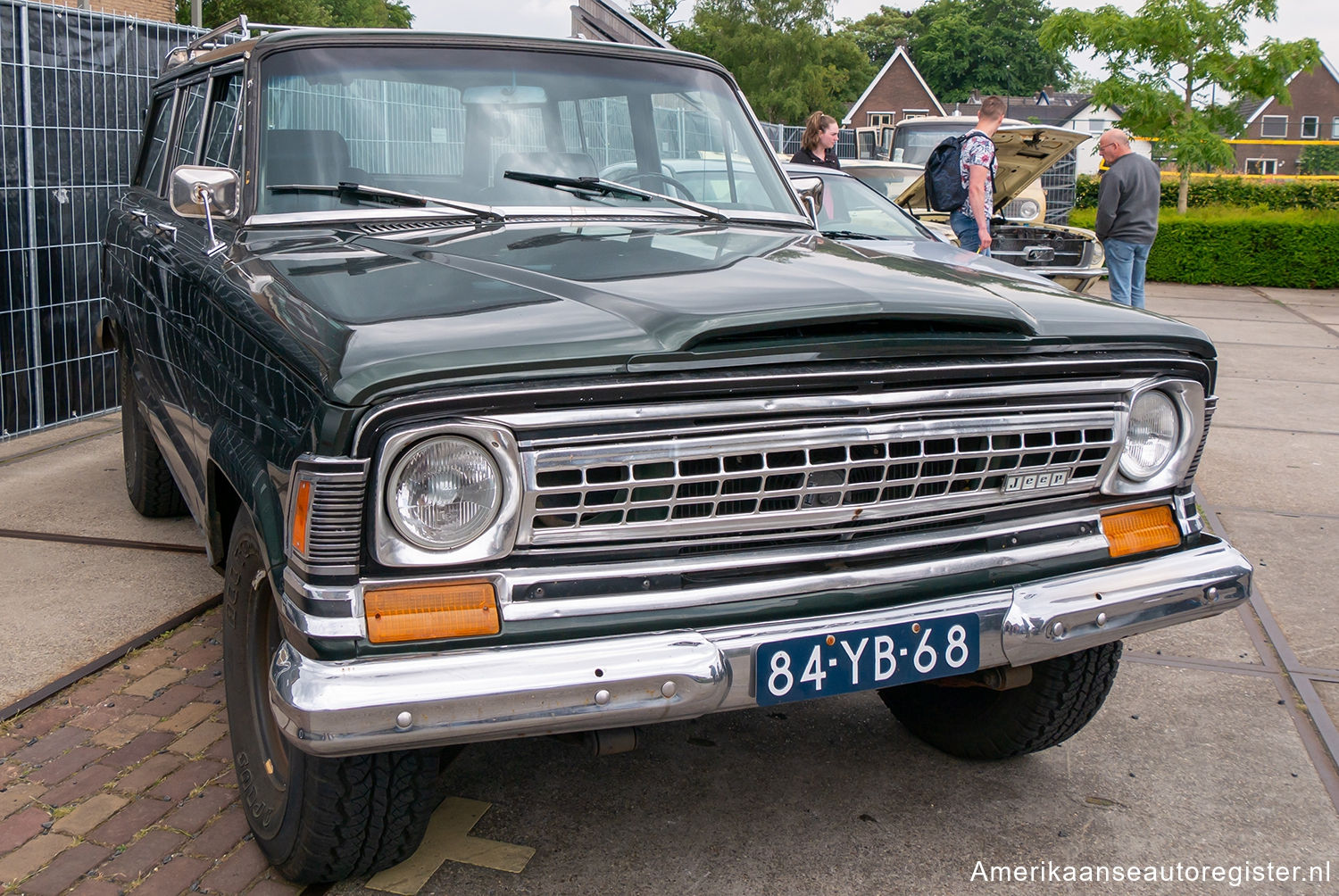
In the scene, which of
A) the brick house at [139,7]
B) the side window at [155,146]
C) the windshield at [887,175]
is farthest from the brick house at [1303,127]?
the side window at [155,146]

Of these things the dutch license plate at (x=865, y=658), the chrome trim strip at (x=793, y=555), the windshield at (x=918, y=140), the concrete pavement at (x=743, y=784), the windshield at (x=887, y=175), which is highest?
the windshield at (x=918, y=140)

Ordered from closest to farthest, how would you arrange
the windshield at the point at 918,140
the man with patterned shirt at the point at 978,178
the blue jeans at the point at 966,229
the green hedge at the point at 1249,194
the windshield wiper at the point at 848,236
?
1. the windshield wiper at the point at 848,236
2. the man with patterned shirt at the point at 978,178
3. the blue jeans at the point at 966,229
4. the windshield at the point at 918,140
5. the green hedge at the point at 1249,194

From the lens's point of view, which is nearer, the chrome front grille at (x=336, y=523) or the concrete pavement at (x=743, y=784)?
the chrome front grille at (x=336, y=523)

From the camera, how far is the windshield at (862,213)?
7.96 metres

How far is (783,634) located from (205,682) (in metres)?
2.19

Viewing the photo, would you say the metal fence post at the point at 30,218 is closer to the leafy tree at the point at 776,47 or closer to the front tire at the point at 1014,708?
the front tire at the point at 1014,708

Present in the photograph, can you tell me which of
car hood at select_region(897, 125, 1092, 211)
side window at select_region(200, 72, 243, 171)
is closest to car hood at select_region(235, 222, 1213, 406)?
side window at select_region(200, 72, 243, 171)

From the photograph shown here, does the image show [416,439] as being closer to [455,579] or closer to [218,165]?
[455,579]

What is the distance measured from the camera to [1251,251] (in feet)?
59.3

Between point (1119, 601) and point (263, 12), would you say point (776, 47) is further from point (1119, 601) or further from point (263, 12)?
point (1119, 601)

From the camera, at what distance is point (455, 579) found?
2.12 meters

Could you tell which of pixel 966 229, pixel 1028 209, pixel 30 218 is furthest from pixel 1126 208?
pixel 30 218

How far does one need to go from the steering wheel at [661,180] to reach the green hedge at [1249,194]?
21646 mm

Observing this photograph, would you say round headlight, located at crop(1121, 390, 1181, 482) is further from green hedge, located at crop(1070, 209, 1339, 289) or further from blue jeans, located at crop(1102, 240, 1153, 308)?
green hedge, located at crop(1070, 209, 1339, 289)
